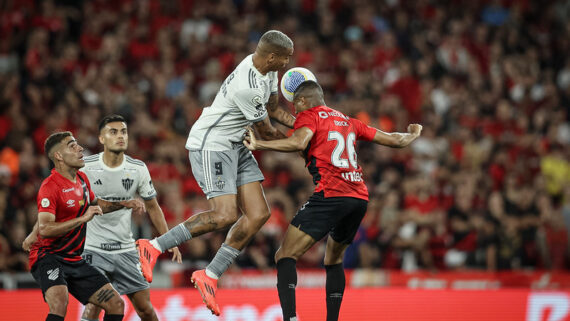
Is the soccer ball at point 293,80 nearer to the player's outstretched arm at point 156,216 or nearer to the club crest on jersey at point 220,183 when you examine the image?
the club crest on jersey at point 220,183

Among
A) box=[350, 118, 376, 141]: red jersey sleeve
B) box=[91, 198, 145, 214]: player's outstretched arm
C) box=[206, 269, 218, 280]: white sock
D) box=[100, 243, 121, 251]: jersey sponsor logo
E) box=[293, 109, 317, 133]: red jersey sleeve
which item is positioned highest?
box=[293, 109, 317, 133]: red jersey sleeve

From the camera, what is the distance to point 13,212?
11.3 meters

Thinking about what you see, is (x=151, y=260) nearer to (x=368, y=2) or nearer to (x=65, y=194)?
(x=65, y=194)

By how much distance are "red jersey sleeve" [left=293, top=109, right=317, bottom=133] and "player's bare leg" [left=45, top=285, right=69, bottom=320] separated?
2558mm

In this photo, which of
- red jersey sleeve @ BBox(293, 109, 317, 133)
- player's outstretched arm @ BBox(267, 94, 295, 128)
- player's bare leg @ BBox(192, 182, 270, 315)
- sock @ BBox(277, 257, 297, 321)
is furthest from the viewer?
player's outstretched arm @ BBox(267, 94, 295, 128)

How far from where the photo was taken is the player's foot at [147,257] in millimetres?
6633

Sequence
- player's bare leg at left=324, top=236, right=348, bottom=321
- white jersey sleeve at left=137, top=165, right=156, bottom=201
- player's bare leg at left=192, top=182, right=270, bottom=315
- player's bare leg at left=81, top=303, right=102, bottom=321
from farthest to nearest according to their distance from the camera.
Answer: white jersey sleeve at left=137, top=165, right=156, bottom=201 → player's bare leg at left=81, top=303, right=102, bottom=321 → player's bare leg at left=324, top=236, right=348, bottom=321 → player's bare leg at left=192, top=182, right=270, bottom=315

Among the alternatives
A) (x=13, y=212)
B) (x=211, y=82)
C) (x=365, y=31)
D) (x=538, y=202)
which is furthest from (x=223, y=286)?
(x=365, y=31)

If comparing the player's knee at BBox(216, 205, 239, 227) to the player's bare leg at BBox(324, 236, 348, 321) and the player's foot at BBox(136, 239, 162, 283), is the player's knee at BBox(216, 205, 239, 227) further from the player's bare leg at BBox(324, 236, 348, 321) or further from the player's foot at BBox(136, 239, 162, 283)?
the player's bare leg at BBox(324, 236, 348, 321)

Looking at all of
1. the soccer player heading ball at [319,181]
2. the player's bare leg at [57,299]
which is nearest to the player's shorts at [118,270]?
the player's bare leg at [57,299]

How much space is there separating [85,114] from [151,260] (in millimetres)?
7142

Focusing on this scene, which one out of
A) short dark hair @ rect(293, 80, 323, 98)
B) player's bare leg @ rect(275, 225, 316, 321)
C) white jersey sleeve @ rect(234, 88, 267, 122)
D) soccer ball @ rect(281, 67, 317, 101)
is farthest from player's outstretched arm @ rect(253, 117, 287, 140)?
player's bare leg @ rect(275, 225, 316, 321)

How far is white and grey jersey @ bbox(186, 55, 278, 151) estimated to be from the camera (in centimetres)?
675

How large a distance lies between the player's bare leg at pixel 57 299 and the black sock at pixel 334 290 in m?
2.43
